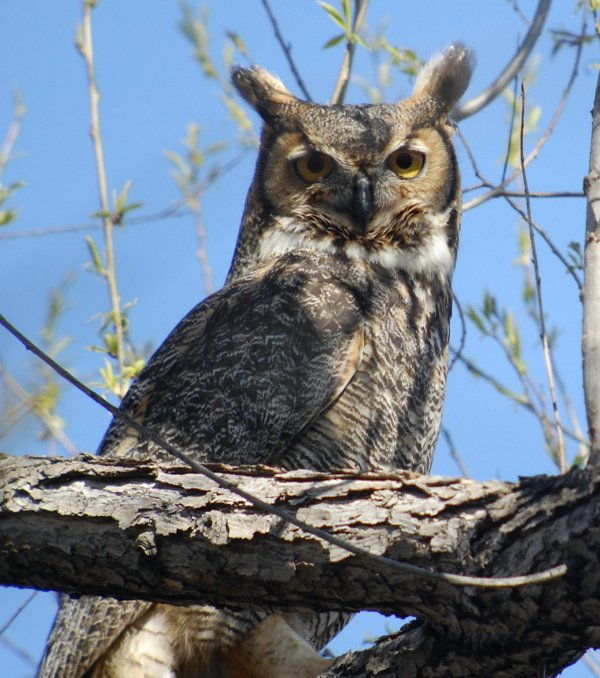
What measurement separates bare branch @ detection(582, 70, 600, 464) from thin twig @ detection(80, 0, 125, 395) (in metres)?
1.93

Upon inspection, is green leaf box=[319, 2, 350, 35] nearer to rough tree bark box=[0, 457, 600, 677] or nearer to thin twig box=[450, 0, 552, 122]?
thin twig box=[450, 0, 552, 122]

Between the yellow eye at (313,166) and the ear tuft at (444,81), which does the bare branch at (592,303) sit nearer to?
the yellow eye at (313,166)

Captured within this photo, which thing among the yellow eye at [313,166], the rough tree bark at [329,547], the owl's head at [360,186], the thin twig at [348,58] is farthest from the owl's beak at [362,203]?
the rough tree bark at [329,547]

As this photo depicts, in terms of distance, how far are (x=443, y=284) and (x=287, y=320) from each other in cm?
69

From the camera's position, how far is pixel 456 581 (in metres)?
1.40

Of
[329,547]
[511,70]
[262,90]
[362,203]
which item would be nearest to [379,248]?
[362,203]

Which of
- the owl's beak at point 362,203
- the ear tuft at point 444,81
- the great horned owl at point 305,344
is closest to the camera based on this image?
the great horned owl at point 305,344

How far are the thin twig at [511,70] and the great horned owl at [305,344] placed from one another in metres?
0.13

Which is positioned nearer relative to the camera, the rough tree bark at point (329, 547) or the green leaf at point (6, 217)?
the rough tree bark at point (329, 547)

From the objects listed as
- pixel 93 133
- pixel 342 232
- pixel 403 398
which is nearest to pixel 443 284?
pixel 342 232

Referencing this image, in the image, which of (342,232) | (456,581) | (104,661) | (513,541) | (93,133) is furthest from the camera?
(93,133)

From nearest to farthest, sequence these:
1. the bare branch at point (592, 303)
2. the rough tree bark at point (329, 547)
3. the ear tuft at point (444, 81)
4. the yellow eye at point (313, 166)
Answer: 1. the bare branch at point (592, 303)
2. the rough tree bark at point (329, 547)
3. the yellow eye at point (313, 166)
4. the ear tuft at point (444, 81)

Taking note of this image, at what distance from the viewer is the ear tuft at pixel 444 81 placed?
11.5ft

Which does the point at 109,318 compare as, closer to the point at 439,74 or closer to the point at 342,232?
the point at 342,232
